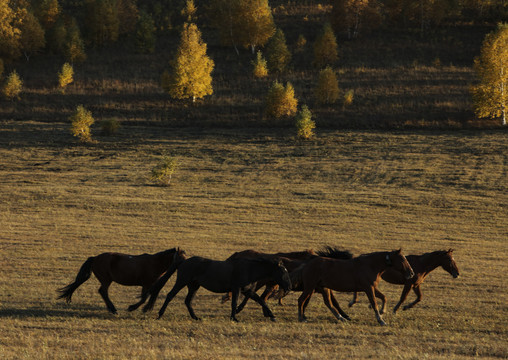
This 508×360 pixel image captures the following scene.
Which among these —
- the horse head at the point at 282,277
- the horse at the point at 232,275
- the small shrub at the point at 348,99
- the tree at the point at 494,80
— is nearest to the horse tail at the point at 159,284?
the horse at the point at 232,275

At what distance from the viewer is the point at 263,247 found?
1004 inches

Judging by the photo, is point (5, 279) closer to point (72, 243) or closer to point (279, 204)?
point (72, 243)

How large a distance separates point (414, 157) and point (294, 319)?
3929 centimetres

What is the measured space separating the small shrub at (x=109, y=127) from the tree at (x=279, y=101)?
1683cm

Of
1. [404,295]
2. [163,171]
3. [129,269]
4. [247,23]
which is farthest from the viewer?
[247,23]

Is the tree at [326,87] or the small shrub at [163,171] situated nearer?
the small shrub at [163,171]

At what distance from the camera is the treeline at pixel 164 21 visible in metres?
89.0

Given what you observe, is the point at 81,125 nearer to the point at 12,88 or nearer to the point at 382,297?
the point at 12,88

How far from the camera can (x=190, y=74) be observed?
69938 mm

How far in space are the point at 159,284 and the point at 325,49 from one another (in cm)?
7159

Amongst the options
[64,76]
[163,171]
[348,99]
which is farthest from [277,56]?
[163,171]

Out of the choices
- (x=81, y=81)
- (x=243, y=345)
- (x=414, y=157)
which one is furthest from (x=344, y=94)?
(x=243, y=345)

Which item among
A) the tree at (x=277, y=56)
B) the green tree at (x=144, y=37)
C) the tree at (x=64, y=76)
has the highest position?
the green tree at (x=144, y=37)

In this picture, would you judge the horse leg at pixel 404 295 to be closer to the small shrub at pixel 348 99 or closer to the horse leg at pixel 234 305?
the horse leg at pixel 234 305
